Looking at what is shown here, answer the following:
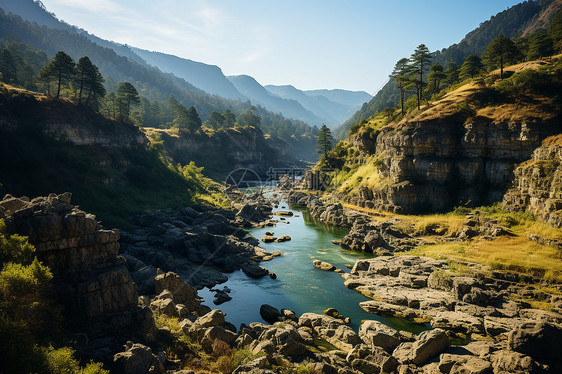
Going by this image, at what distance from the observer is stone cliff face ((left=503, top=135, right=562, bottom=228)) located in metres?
37.2

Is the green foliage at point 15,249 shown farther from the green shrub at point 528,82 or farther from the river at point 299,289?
the green shrub at point 528,82

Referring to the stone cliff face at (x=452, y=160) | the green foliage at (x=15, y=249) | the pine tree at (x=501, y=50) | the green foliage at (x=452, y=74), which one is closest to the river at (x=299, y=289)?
the green foliage at (x=15, y=249)

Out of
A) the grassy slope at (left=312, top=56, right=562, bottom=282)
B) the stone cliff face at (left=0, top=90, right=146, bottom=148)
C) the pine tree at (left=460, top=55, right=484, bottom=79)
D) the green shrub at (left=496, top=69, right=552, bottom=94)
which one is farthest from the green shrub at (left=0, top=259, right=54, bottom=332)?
the pine tree at (left=460, top=55, right=484, bottom=79)

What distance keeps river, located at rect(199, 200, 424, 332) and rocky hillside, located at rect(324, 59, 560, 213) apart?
65.8ft

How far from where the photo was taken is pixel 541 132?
45031 mm

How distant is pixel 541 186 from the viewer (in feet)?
131

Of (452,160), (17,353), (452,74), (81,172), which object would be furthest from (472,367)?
(452,74)

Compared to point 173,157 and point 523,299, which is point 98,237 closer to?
point 523,299

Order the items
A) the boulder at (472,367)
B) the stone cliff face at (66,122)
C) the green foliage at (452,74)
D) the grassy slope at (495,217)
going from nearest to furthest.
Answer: the boulder at (472,367), the grassy slope at (495,217), the stone cliff face at (66,122), the green foliage at (452,74)

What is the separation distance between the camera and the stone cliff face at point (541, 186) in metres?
37.2

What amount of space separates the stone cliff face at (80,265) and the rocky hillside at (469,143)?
49.5 m

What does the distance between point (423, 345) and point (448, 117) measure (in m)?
49.6

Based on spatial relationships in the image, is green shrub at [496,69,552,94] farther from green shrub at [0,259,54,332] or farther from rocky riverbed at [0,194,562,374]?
green shrub at [0,259,54,332]

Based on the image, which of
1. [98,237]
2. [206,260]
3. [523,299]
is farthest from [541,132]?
[98,237]
